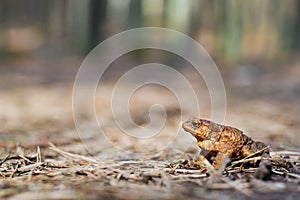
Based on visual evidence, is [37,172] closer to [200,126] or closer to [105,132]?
[200,126]

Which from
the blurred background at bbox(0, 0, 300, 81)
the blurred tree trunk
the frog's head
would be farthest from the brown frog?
the blurred tree trunk

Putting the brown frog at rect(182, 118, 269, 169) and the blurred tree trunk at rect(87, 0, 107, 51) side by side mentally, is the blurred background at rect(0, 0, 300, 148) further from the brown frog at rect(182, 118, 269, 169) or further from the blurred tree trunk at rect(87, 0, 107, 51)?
the brown frog at rect(182, 118, 269, 169)

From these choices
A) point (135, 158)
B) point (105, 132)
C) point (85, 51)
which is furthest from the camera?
point (85, 51)

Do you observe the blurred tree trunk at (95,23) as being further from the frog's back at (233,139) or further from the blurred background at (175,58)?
the frog's back at (233,139)

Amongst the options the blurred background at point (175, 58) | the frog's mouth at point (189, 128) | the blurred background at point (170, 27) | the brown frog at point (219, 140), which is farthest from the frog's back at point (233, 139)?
the blurred background at point (170, 27)

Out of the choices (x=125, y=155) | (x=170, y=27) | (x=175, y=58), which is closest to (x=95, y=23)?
(x=175, y=58)

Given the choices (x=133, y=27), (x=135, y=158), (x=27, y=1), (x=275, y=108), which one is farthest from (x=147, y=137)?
(x=27, y=1)
